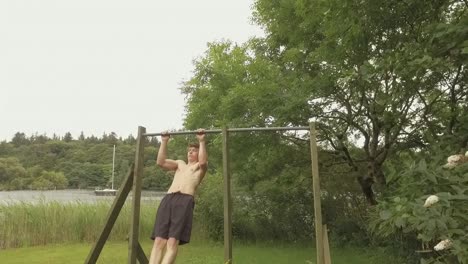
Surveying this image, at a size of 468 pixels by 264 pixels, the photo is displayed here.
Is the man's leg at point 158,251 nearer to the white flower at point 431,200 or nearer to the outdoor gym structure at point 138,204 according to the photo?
the outdoor gym structure at point 138,204

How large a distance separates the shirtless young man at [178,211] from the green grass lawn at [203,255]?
4.78 m

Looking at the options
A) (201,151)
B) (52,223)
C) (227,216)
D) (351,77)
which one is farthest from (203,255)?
(351,77)

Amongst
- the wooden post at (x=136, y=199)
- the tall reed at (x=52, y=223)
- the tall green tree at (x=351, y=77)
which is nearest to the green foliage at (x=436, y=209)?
the tall green tree at (x=351, y=77)

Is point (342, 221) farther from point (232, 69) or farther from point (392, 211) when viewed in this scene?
point (392, 211)

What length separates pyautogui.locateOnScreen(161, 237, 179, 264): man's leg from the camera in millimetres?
4292

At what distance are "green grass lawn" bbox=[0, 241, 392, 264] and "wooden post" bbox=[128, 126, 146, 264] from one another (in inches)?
170

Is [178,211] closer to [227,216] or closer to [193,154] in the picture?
[227,216]

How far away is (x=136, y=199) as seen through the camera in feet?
16.3

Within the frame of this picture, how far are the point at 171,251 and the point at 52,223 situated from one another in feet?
27.6

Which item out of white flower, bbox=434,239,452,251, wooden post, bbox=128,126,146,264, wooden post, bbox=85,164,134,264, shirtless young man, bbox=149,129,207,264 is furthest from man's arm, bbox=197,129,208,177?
white flower, bbox=434,239,452,251

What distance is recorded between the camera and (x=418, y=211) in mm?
3133

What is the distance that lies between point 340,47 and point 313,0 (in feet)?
2.55

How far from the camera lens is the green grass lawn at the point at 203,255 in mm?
9133

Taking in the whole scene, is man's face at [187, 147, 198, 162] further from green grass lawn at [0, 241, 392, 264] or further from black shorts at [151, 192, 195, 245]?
green grass lawn at [0, 241, 392, 264]
